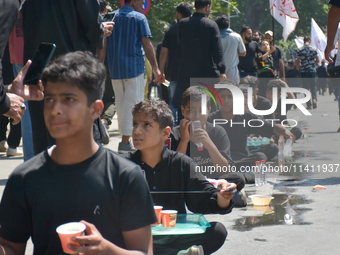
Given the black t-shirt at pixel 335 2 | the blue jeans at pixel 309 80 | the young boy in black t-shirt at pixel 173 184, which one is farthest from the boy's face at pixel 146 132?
the blue jeans at pixel 309 80

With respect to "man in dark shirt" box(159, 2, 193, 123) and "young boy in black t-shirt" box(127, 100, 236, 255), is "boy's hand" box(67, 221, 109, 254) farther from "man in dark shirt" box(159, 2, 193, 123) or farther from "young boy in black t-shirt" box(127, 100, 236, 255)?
"man in dark shirt" box(159, 2, 193, 123)

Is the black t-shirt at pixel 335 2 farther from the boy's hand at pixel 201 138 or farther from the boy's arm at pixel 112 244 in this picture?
the boy's arm at pixel 112 244

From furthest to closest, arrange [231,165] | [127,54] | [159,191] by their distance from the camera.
Answer: [127,54], [231,165], [159,191]

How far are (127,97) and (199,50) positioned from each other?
110 cm

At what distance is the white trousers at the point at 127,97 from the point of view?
7152 mm

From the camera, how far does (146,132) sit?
3.46m

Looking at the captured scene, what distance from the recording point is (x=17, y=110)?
2.74 metres

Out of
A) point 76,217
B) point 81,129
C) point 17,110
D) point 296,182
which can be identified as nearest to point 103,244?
point 76,217

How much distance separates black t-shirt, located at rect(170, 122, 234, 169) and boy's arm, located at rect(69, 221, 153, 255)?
8.32ft

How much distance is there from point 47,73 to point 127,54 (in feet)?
16.8

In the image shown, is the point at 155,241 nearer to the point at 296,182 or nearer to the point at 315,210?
the point at 315,210

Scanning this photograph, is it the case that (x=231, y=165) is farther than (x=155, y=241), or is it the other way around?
(x=231, y=165)

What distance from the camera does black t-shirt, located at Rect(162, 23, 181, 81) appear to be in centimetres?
765

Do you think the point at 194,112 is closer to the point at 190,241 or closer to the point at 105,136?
the point at 105,136
